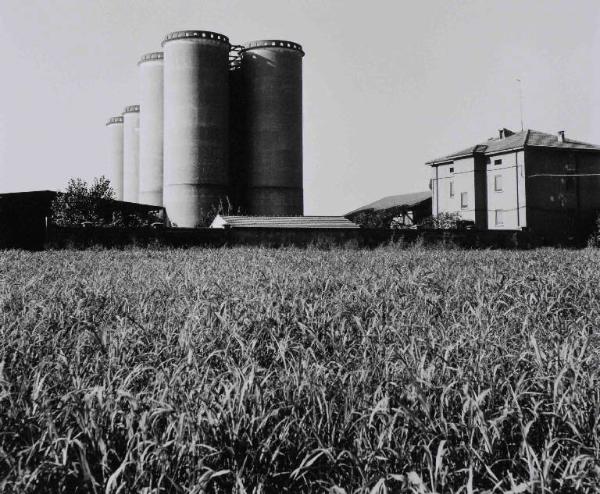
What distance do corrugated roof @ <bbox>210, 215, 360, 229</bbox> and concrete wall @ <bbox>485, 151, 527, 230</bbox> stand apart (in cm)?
1540

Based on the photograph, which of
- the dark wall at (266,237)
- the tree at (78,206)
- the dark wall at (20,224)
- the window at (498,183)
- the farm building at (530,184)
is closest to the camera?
the dark wall at (266,237)

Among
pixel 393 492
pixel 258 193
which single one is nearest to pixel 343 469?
pixel 393 492

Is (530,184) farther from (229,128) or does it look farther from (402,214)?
(229,128)

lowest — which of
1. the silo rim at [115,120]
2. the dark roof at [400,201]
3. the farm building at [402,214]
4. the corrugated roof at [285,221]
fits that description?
the corrugated roof at [285,221]

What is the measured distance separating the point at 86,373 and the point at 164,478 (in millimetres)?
1311

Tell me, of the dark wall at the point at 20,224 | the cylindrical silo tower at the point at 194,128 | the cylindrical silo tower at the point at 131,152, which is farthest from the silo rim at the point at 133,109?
the dark wall at the point at 20,224

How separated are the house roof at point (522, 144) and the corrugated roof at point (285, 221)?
17.0 metres

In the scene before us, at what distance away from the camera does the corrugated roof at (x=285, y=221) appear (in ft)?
98.9

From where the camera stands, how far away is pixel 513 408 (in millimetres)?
2359

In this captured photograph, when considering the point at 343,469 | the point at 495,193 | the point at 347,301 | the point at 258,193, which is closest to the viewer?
the point at 343,469

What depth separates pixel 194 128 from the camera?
132 feet

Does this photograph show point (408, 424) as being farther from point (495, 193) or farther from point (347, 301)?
point (495, 193)

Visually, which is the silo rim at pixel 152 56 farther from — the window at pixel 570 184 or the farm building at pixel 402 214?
the window at pixel 570 184

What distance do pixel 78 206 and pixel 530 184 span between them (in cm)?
2923
